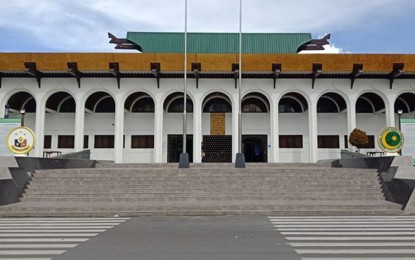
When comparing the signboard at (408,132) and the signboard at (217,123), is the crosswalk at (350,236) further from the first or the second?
the signboard at (217,123)

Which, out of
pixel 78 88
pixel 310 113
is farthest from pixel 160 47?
pixel 310 113

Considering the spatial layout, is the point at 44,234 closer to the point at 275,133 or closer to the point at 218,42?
the point at 275,133

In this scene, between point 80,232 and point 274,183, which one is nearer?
point 80,232

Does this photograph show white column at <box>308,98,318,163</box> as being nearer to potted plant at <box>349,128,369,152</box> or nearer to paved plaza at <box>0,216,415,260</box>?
potted plant at <box>349,128,369,152</box>

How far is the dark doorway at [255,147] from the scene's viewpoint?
34.5 m

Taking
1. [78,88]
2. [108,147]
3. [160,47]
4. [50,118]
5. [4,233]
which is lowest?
[4,233]

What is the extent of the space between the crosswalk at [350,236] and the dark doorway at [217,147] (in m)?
21.6

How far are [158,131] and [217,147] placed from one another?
5.96 meters

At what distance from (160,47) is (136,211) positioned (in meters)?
29.0

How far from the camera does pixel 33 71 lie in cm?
2970

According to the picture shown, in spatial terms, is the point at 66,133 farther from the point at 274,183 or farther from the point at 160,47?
the point at 274,183

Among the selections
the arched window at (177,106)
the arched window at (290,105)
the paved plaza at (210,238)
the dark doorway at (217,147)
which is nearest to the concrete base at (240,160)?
the dark doorway at (217,147)

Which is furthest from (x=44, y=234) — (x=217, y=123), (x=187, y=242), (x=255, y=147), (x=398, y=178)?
(x=255, y=147)

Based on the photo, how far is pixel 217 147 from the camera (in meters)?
34.3
